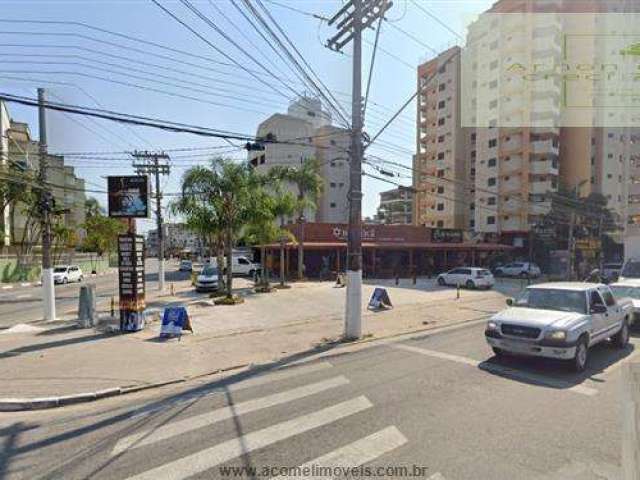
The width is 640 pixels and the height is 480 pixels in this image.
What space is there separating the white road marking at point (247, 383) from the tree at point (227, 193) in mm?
10885

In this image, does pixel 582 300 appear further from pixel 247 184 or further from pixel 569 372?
pixel 247 184

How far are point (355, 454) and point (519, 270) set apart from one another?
40.4 metres

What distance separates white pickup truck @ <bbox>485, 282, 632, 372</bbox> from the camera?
24.6 ft

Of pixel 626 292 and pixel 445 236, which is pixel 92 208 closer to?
pixel 445 236

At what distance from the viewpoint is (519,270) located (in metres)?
40.2

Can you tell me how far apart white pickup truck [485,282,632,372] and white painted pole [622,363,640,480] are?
0.78 m

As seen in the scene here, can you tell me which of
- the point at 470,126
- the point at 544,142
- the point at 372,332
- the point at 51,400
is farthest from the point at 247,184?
the point at 470,126

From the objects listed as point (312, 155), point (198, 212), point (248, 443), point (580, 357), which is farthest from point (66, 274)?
point (312, 155)

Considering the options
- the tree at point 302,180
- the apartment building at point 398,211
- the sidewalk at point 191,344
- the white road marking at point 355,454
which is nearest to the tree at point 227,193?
the sidewalk at point 191,344

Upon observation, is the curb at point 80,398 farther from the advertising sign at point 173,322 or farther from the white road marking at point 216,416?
the advertising sign at point 173,322

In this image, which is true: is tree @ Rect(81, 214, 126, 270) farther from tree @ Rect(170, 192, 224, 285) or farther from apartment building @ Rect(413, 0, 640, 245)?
tree @ Rect(170, 192, 224, 285)

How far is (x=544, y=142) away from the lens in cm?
5491

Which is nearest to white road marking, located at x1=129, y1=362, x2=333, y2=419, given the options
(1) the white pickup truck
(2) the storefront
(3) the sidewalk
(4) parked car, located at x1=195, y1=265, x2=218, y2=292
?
(3) the sidewalk

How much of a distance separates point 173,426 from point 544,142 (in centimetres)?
6085
